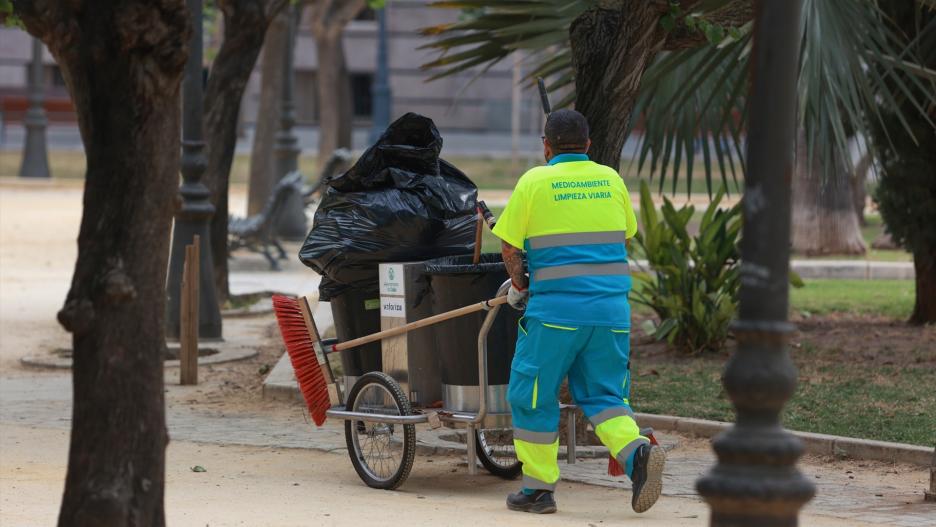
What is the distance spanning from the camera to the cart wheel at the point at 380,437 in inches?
279

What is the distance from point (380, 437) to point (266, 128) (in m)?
15.7

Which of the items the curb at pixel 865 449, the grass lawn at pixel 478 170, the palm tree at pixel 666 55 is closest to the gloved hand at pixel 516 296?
the palm tree at pixel 666 55

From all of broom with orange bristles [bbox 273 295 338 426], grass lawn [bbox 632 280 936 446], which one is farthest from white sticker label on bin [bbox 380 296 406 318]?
grass lawn [bbox 632 280 936 446]

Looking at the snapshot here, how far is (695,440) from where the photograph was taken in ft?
28.0

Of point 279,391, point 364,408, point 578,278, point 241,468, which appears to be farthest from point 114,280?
point 279,391

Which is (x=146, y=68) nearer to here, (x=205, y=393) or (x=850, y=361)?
(x=205, y=393)

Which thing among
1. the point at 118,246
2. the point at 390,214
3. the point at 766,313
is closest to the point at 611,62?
the point at 390,214

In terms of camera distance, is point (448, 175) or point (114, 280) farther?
point (448, 175)

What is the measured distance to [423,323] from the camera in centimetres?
701

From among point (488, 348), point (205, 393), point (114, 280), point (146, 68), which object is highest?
point (146, 68)

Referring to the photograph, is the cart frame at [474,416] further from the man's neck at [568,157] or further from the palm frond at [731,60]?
the palm frond at [731,60]

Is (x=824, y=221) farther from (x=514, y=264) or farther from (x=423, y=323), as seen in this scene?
(x=514, y=264)

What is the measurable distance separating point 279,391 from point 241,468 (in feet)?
7.43

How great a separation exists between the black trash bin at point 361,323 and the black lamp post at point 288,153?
1328cm
